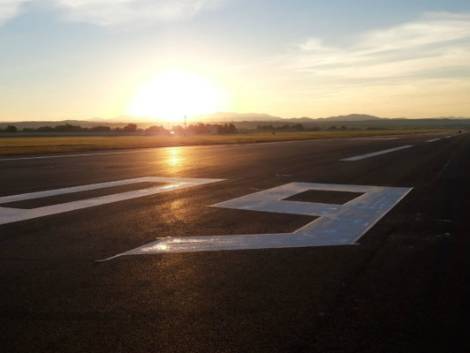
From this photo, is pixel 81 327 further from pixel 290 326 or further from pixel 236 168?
pixel 236 168

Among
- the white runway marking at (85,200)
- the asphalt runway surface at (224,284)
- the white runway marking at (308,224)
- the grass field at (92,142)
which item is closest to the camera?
the asphalt runway surface at (224,284)

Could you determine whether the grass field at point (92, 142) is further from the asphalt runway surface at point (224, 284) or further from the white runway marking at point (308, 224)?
the asphalt runway surface at point (224, 284)

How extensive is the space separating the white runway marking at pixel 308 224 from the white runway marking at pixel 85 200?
2.10 meters

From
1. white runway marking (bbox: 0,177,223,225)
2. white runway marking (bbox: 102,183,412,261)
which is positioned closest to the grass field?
white runway marking (bbox: 0,177,223,225)

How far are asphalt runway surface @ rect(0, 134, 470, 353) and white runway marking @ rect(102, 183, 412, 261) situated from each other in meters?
0.16

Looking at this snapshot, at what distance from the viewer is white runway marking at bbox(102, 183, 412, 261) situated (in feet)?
21.4

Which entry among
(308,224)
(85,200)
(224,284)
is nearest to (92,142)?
(85,200)

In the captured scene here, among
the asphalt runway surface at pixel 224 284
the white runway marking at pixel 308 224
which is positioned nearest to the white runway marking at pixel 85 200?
the asphalt runway surface at pixel 224 284

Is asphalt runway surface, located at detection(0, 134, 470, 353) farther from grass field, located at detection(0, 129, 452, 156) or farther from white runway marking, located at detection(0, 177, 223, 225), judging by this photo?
grass field, located at detection(0, 129, 452, 156)

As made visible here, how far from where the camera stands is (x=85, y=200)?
397 inches

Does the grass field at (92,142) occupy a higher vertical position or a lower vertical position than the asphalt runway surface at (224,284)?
lower

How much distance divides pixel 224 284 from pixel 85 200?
5.82 metres

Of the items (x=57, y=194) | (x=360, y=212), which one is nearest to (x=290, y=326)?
(x=360, y=212)

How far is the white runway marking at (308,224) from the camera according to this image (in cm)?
651
